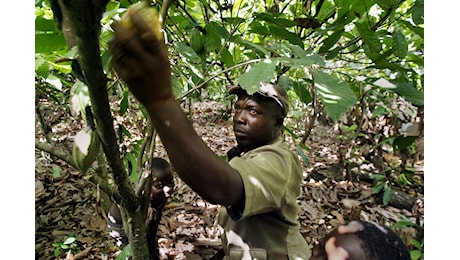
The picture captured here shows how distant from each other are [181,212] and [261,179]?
73.3 inches

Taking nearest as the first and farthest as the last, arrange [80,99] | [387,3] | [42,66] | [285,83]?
[80,99], [42,66], [387,3], [285,83]

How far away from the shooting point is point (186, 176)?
1.91 feet

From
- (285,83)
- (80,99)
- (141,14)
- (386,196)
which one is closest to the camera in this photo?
(141,14)

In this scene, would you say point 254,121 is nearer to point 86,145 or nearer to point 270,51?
point 270,51

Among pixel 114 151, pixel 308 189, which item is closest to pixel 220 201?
pixel 114 151

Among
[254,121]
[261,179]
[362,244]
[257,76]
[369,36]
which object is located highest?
[369,36]

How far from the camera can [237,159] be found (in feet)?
2.48

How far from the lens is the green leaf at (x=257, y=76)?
2.07 ft

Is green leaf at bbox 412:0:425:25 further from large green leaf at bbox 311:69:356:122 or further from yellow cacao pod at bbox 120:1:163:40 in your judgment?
yellow cacao pod at bbox 120:1:163:40

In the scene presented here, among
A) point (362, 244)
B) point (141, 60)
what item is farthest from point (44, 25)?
point (362, 244)

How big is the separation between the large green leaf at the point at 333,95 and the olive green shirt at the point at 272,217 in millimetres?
258

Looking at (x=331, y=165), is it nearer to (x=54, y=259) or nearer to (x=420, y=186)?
(x=420, y=186)

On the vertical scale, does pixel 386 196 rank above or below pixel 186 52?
below

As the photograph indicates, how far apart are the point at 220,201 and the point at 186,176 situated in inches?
4.5
